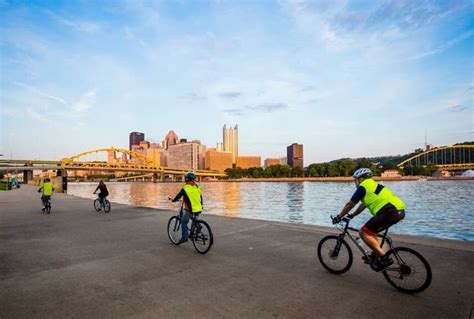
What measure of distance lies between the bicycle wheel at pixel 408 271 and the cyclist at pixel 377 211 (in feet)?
0.45

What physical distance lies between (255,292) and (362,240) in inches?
83.1

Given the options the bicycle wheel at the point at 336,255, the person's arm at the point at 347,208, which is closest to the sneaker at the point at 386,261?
the bicycle wheel at the point at 336,255

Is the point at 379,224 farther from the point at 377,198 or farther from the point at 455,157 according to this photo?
the point at 455,157

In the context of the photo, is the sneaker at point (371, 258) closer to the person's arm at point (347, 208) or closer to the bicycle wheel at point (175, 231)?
the person's arm at point (347, 208)

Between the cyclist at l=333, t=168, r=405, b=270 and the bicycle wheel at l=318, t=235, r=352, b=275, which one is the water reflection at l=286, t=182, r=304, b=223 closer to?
the bicycle wheel at l=318, t=235, r=352, b=275

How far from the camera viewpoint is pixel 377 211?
16.9 feet

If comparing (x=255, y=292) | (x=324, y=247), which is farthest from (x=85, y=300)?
(x=324, y=247)

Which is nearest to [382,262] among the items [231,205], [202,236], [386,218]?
[386,218]

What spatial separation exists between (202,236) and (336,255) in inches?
130

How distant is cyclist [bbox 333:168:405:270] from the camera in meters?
5.06

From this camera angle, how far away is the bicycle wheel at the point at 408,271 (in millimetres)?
4949

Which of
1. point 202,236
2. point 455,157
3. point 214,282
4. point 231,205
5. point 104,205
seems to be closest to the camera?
point 214,282

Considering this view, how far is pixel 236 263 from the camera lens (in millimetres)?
6855

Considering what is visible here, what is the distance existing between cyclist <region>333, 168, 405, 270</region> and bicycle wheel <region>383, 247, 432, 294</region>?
0.14 m
